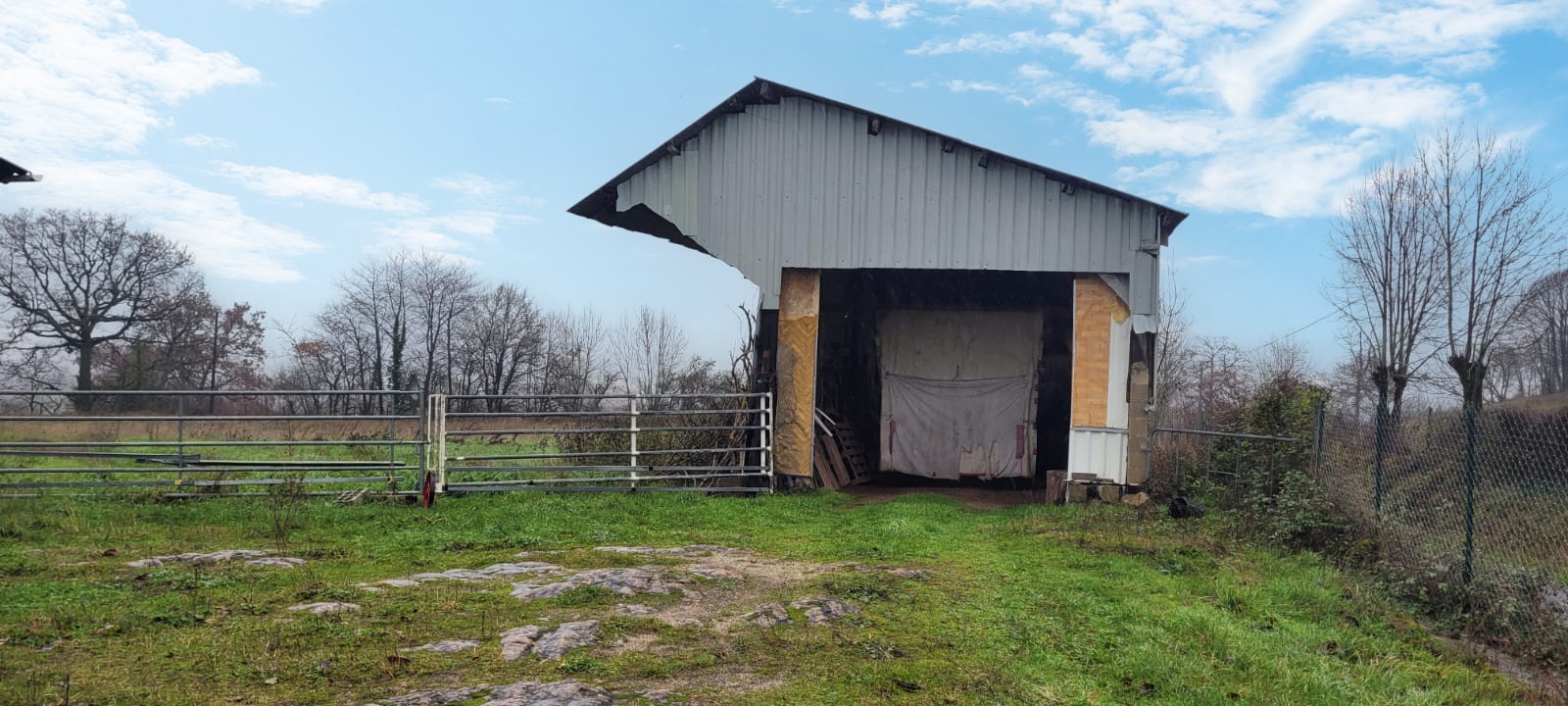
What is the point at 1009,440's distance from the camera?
707 inches

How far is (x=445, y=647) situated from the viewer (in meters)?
4.91

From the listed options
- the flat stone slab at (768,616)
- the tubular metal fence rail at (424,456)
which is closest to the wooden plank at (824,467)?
the tubular metal fence rail at (424,456)

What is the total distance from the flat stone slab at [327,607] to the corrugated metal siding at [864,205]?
30.1ft

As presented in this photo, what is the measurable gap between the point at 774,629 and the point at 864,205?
31.1 feet

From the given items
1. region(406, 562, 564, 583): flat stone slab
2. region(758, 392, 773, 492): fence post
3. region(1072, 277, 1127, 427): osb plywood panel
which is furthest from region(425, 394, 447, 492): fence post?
region(1072, 277, 1127, 427): osb plywood panel

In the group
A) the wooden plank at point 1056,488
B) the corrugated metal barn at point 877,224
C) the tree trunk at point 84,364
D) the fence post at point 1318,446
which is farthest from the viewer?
the tree trunk at point 84,364

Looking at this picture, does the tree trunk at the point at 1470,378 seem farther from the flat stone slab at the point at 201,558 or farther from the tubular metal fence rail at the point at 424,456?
the flat stone slab at the point at 201,558

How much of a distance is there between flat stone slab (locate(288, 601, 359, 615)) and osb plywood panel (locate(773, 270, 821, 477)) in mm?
9031

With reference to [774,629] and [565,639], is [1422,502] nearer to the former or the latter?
[774,629]

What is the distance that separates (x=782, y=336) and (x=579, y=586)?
841 cm

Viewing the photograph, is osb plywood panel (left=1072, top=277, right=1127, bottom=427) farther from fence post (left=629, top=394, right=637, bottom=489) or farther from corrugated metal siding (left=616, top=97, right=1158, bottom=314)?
fence post (left=629, top=394, right=637, bottom=489)

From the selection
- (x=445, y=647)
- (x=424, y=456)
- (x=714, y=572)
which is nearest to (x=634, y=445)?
(x=424, y=456)

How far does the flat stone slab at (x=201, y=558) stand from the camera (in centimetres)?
724

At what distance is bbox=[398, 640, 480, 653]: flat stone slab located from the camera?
4844mm
